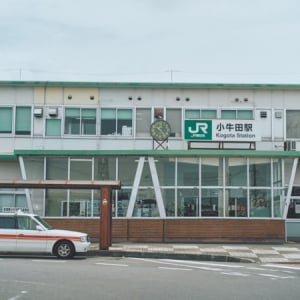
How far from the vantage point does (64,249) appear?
18.8 m

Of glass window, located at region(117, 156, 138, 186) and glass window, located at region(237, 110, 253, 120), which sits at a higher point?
glass window, located at region(237, 110, 253, 120)

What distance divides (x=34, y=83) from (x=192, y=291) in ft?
60.3

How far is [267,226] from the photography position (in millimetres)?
25844

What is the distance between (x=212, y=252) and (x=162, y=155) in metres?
6.19

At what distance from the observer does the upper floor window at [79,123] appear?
91.2ft

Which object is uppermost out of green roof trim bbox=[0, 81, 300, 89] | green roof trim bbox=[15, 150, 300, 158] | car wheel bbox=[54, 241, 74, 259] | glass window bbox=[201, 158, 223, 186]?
green roof trim bbox=[0, 81, 300, 89]

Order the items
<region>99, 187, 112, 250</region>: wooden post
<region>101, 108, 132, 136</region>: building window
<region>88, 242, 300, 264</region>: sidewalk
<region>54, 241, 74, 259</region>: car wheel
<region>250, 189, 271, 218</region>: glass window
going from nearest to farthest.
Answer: <region>54, 241, 74, 259</region>: car wheel → <region>88, 242, 300, 264</region>: sidewalk → <region>99, 187, 112, 250</region>: wooden post → <region>250, 189, 271, 218</region>: glass window → <region>101, 108, 132, 136</region>: building window

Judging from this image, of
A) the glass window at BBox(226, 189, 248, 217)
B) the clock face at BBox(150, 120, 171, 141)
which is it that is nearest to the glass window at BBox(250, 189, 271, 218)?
the glass window at BBox(226, 189, 248, 217)

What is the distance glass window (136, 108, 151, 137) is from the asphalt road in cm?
1085

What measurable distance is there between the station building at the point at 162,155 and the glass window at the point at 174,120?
48 millimetres

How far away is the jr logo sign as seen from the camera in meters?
26.3

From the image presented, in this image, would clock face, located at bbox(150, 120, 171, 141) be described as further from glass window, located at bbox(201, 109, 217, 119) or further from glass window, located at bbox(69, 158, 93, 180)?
glass window, located at bbox(69, 158, 93, 180)

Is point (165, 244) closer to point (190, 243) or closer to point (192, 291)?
point (190, 243)

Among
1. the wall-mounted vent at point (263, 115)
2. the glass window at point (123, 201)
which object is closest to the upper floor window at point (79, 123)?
the glass window at point (123, 201)
